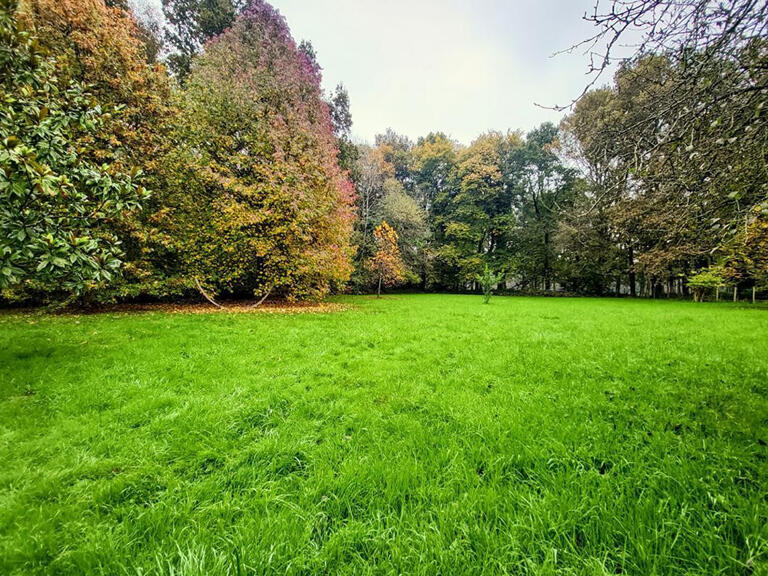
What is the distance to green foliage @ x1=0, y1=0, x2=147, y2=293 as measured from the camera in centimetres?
283

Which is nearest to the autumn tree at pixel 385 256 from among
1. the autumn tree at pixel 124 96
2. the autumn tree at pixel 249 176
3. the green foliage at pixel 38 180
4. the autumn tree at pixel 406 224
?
the autumn tree at pixel 406 224

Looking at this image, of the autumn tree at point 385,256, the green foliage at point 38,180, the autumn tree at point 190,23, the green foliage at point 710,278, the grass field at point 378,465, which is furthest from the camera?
the autumn tree at point 385,256

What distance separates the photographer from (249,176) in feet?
36.8

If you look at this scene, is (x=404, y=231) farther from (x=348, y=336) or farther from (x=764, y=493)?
(x=764, y=493)

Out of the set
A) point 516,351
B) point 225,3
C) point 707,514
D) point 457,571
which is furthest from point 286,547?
point 225,3

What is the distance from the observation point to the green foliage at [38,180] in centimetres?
283

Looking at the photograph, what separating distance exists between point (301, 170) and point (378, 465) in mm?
12077

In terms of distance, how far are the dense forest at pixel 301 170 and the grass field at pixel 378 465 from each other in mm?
1817

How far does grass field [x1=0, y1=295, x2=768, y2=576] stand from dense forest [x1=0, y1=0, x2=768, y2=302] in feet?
5.96

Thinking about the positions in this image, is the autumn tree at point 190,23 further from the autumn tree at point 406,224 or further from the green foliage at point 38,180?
the green foliage at point 38,180

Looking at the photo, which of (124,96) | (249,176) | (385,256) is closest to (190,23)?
(124,96)

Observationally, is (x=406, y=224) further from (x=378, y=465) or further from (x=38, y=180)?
(x=378, y=465)

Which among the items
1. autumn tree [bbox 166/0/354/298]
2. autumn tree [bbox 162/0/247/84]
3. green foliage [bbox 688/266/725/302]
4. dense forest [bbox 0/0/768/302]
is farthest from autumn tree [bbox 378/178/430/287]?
green foliage [bbox 688/266/725/302]

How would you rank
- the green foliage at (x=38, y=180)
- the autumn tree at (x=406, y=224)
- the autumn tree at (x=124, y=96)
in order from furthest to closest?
the autumn tree at (x=406, y=224), the autumn tree at (x=124, y=96), the green foliage at (x=38, y=180)
